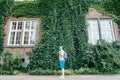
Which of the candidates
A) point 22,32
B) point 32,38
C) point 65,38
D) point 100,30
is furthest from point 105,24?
point 22,32

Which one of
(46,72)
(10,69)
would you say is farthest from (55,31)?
(10,69)

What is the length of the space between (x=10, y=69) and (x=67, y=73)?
14.3 feet

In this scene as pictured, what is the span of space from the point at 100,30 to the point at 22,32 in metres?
6.74

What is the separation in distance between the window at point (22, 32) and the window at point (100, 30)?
4.90m

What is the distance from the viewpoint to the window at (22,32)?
15836 millimetres

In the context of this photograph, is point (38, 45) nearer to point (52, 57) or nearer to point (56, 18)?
point (52, 57)

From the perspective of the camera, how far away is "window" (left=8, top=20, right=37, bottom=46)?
15.8 m

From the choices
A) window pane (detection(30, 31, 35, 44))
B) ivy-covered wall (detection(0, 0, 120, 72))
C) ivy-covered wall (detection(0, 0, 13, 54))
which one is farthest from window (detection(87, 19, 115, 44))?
ivy-covered wall (detection(0, 0, 13, 54))

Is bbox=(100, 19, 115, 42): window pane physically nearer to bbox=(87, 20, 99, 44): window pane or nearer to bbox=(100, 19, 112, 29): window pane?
bbox=(100, 19, 112, 29): window pane

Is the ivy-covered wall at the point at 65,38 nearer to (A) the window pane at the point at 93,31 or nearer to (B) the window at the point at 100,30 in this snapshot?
(A) the window pane at the point at 93,31

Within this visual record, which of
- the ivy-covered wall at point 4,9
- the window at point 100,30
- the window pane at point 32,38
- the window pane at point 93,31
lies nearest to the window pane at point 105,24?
the window at point 100,30

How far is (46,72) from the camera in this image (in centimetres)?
1332

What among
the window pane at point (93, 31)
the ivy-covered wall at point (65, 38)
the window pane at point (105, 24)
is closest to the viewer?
the ivy-covered wall at point (65, 38)

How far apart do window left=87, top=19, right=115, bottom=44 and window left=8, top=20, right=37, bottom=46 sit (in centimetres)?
490
